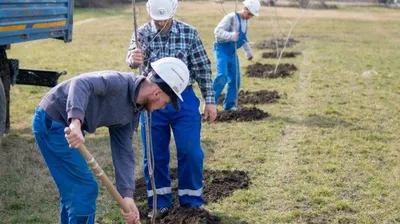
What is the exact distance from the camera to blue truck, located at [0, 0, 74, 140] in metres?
7.01

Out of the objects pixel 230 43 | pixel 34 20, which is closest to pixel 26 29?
pixel 34 20

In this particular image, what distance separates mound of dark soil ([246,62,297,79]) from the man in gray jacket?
9.79 meters

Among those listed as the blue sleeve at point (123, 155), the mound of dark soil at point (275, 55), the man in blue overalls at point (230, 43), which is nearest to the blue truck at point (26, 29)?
the man in blue overalls at point (230, 43)

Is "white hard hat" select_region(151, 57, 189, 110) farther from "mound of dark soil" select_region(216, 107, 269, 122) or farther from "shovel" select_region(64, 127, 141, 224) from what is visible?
"mound of dark soil" select_region(216, 107, 269, 122)

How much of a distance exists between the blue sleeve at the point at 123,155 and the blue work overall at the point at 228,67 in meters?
5.62

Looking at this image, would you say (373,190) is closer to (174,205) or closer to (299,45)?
(174,205)

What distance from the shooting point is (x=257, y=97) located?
11.4 m

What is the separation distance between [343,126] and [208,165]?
2.91 m

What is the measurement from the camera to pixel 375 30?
27.0 m

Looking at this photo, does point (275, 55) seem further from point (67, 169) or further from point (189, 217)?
point (67, 169)

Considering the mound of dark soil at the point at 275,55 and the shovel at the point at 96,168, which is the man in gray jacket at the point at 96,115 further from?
the mound of dark soil at the point at 275,55

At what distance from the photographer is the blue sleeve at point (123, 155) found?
413 centimetres

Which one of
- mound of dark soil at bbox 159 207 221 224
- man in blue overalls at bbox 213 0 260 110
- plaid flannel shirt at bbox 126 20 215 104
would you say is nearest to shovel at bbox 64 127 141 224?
mound of dark soil at bbox 159 207 221 224

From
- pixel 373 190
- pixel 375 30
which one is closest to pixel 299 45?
pixel 375 30
